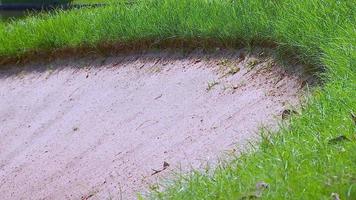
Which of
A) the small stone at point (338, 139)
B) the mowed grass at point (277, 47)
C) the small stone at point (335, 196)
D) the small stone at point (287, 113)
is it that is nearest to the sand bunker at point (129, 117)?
the small stone at point (287, 113)

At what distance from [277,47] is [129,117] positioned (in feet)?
4.43

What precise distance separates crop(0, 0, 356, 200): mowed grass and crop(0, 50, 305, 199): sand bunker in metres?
0.20

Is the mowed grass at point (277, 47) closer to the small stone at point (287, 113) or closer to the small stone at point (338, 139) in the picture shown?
the small stone at point (338, 139)

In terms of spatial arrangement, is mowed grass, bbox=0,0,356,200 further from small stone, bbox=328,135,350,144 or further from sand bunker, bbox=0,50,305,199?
sand bunker, bbox=0,50,305,199

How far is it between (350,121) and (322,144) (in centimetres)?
25

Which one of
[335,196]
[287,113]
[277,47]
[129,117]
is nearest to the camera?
[335,196]

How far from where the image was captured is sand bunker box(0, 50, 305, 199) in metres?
5.16

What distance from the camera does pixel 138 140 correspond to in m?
5.82

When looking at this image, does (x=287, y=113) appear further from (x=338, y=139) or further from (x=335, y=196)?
(x=335, y=196)

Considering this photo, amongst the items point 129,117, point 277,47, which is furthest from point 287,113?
point 129,117

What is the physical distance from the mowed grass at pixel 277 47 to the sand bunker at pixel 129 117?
20 centimetres

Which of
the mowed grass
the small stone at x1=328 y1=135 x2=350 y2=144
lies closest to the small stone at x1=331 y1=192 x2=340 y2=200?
the mowed grass

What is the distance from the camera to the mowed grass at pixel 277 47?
10.4ft

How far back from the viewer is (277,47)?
5.76m
